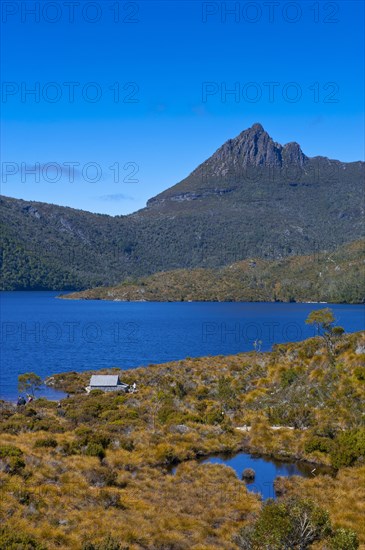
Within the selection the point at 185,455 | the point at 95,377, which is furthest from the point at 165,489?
the point at 95,377

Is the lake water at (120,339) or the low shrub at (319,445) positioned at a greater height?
the low shrub at (319,445)

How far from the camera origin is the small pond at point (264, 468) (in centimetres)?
2878

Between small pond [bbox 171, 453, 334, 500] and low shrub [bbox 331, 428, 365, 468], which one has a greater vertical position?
low shrub [bbox 331, 428, 365, 468]

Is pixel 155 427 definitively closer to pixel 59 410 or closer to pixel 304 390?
pixel 59 410

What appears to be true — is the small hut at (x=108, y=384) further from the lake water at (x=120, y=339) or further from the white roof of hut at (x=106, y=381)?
the lake water at (x=120, y=339)

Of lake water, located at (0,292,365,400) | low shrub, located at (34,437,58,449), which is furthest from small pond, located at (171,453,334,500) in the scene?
lake water, located at (0,292,365,400)

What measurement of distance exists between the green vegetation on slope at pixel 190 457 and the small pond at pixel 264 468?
2.51ft

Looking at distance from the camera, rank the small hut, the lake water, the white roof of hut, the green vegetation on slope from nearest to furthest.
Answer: the green vegetation on slope
the small hut
the white roof of hut
the lake water

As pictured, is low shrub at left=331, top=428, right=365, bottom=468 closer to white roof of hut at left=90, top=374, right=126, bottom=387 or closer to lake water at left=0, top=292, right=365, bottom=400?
white roof of hut at left=90, top=374, right=126, bottom=387

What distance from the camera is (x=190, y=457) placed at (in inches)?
1319

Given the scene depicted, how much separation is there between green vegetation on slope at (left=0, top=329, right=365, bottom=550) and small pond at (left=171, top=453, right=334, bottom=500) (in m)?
0.76

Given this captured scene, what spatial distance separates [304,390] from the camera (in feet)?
146

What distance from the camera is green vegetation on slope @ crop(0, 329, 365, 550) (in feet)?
66.7

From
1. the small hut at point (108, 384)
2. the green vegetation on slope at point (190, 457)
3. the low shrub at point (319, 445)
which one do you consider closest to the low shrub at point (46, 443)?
the green vegetation on slope at point (190, 457)
